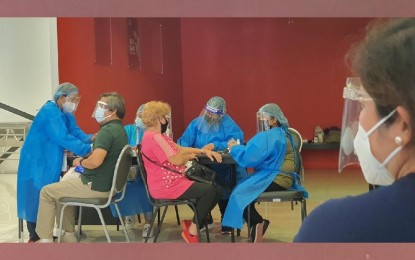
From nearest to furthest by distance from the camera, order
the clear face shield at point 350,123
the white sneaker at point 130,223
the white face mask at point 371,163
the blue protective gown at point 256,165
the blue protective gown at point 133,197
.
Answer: the white face mask at point 371,163
the clear face shield at point 350,123
the white sneaker at point 130,223
the blue protective gown at point 133,197
the blue protective gown at point 256,165

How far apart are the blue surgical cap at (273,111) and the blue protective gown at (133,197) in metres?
0.47

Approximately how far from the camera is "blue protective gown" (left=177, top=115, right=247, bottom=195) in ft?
6.52

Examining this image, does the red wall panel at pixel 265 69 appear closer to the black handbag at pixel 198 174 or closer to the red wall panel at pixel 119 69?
the red wall panel at pixel 119 69

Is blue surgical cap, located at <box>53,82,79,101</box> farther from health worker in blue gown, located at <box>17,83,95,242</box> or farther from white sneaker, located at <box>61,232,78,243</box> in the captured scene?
white sneaker, located at <box>61,232,78,243</box>

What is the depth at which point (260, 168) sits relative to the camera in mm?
2447

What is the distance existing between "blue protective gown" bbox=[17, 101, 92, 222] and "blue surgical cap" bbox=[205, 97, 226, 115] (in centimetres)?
41

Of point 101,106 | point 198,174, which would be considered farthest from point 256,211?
point 101,106

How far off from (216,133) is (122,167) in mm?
442

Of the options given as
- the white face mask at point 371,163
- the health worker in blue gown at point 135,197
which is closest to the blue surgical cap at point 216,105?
the health worker in blue gown at point 135,197

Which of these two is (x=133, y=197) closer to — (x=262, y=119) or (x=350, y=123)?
(x=262, y=119)

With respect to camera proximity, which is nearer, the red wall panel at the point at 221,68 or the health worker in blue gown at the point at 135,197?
the red wall panel at the point at 221,68

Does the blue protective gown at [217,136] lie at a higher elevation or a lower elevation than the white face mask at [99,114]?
lower

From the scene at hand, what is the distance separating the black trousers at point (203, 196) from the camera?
219cm

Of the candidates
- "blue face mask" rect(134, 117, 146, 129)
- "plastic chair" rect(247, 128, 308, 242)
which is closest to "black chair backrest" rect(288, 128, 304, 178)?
"plastic chair" rect(247, 128, 308, 242)
